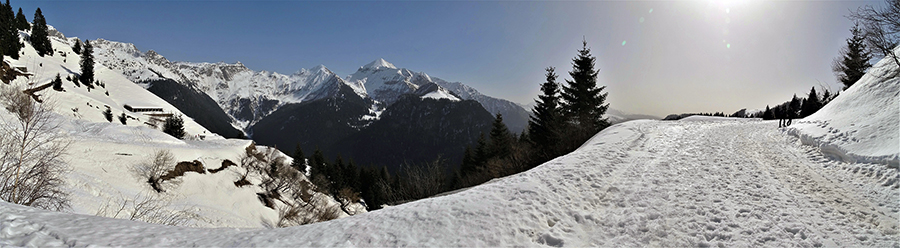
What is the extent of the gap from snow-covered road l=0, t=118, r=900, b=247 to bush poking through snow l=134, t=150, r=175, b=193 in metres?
18.6

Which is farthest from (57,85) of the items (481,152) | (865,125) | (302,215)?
(865,125)

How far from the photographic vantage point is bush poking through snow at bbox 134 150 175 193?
19594 mm

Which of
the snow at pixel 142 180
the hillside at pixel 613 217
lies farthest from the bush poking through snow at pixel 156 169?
the hillside at pixel 613 217

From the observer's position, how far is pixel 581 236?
5.92m

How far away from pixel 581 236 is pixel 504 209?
1705 mm

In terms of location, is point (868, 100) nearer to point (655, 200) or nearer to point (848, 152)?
point (848, 152)

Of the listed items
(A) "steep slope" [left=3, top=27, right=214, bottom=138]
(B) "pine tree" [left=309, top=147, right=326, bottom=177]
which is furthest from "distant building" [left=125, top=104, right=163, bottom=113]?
(B) "pine tree" [left=309, top=147, right=326, bottom=177]

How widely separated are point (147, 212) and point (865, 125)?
97.6ft

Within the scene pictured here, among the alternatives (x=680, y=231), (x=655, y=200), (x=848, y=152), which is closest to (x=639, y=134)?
(x=848, y=152)

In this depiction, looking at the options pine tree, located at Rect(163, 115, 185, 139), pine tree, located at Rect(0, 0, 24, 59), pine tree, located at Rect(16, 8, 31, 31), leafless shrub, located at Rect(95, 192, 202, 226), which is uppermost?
pine tree, located at Rect(16, 8, 31, 31)

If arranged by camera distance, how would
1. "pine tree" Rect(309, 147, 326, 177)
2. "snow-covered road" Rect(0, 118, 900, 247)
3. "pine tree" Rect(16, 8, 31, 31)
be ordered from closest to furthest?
"snow-covered road" Rect(0, 118, 900, 247)
"pine tree" Rect(309, 147, 326, 177)
"pine tree" Rect(16, 8, 31, 31)

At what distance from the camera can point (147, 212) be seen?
13.5 meters

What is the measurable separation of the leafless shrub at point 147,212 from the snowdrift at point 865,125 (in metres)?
25.4

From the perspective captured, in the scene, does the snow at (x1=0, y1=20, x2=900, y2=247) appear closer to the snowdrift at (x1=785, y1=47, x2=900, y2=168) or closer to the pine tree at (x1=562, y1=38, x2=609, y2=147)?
the snowdrift at (x1=785, y1=47, x2=900, y2=168)
